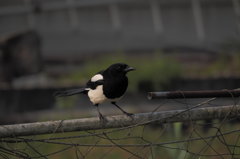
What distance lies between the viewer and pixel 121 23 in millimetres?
9758

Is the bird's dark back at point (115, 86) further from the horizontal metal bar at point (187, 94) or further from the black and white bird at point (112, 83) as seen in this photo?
the horizontal metal bar at point (187, 94)

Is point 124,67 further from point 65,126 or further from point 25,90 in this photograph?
point 25,90

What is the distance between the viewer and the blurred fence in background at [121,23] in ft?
31.6

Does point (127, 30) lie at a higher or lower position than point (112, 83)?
lower

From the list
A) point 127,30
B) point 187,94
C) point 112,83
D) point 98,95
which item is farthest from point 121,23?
point 187,94

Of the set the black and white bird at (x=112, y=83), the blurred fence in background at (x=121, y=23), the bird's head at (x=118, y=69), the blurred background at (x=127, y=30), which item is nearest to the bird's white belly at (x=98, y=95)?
the black and white bird at (x=112, y=83)

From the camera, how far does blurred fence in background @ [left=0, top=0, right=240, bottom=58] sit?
962cm

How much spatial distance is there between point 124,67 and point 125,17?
6364 millimetres

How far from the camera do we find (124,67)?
11.5 feet

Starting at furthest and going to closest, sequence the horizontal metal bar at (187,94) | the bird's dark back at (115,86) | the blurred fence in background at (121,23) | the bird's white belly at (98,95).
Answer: the blurred fence in background at (121,23)
the bird's white belly at (98,95)
the bird's dark back at (115,86)
the horizontal metal bar at (187,94)

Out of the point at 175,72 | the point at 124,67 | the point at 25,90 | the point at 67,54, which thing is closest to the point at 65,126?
the point at 124,67

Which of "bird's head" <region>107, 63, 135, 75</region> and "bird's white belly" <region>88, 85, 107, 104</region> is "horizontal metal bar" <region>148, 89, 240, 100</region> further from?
"bird's white belly" <region>88, 85, 107, 104</region>

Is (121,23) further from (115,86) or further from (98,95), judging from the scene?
(115,86)

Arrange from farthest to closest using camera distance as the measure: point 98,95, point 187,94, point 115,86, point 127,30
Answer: point 127,30
point 98,95
point 115,86
point 187,94
